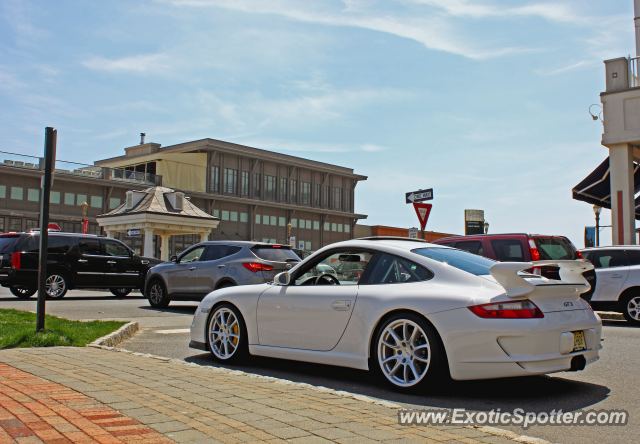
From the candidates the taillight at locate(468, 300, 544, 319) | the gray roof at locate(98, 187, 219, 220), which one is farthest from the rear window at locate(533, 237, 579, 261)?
the gray roof at locate(98, 187, 219, 220)

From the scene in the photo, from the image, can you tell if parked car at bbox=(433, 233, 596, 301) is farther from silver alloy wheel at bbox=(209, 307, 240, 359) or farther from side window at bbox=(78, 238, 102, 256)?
side window at bbox=(78, 238, 102, 256)

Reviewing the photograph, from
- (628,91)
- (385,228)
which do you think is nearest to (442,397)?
(628,91)

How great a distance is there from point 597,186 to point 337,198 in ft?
167

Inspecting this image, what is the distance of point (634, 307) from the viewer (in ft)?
39.0

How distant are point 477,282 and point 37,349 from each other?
4.90 meters

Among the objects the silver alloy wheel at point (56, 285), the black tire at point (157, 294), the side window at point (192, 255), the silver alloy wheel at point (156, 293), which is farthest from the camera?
the silver alloy wheel at point (56, 285)

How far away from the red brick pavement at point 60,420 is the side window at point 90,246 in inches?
565

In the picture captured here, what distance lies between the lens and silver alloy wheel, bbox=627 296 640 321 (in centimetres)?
1180

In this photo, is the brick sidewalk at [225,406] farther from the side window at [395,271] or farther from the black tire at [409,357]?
the side window at [395,271]

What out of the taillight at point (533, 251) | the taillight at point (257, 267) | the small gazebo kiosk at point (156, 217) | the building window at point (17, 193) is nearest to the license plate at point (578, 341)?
the taillight at point (533, 251)

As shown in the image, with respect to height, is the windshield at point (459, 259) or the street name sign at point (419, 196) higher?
the street name sign at point (419, 196)

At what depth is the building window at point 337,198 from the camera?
73750 millimetres

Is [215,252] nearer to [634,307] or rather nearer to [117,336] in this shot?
[117,336]

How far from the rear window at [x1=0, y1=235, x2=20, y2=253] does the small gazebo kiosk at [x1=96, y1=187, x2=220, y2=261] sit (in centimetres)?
1912
